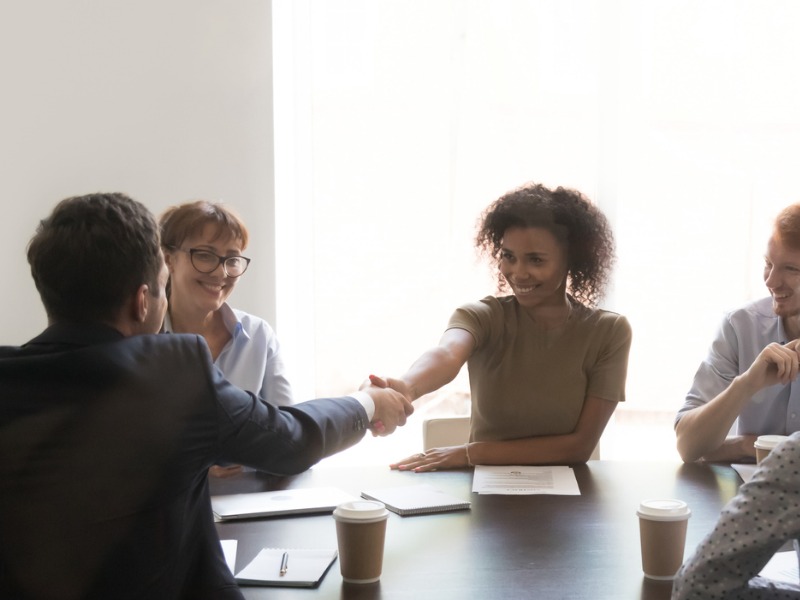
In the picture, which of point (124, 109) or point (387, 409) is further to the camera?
point (124, 109)

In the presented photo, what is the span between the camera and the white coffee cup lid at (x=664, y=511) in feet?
4.73

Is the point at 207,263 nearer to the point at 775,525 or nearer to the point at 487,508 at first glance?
the point at 487,508

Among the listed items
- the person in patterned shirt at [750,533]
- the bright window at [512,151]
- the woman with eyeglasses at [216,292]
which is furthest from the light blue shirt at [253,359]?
the person in patterned shirt at [750,533]

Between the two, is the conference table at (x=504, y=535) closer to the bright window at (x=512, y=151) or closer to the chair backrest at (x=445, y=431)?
the chair backrest at (x=445, y=431)

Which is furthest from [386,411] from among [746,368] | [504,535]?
[746,368]

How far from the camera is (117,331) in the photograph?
1.33 m

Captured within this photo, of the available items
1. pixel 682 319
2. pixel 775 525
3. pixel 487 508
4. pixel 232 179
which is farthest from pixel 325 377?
pixel 775 525

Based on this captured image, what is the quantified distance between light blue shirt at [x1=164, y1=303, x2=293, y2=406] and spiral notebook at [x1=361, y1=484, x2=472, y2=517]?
2.47ft

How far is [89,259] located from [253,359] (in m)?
1.35

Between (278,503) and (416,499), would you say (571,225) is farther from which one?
(278,503)

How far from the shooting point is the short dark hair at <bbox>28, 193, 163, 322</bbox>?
132 cm

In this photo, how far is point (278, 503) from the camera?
1.87 meters

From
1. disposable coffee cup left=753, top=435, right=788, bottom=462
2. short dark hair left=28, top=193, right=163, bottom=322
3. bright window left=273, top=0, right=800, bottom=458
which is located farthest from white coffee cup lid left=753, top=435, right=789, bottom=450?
bright window left=273, top=0, right=800, bottom=458

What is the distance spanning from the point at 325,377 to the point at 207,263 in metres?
1.36
